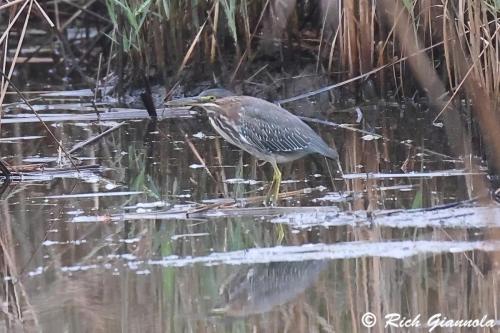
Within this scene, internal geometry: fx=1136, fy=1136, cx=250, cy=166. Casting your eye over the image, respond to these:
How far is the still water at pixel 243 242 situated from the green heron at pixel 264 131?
0.19 m

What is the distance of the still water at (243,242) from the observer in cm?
429

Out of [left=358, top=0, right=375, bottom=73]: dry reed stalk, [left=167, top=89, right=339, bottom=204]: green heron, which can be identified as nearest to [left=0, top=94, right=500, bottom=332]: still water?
[left=167, top=89, right=339, bottom=204]: green heron

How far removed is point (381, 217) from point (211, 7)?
3766 mm

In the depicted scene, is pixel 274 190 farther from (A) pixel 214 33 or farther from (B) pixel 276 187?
(A) pixel 214 33

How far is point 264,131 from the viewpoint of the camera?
6.39m

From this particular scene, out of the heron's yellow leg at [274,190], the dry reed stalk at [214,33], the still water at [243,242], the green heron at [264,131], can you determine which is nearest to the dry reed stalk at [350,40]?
the dry reed stalk at [214,33]

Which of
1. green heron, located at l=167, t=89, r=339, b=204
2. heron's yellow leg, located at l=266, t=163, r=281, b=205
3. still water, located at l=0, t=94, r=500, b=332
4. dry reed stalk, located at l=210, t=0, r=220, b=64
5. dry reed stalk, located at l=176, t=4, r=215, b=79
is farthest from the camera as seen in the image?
dry reed stalk, located at l=176, t=4, r=215, b=79

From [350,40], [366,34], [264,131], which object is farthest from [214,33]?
[264,131]

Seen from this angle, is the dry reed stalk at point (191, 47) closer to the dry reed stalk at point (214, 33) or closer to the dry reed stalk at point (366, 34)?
the dry reed stalk at point (214, 33)

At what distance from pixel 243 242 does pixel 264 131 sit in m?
1.36

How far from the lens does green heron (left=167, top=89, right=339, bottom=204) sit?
6395 mm

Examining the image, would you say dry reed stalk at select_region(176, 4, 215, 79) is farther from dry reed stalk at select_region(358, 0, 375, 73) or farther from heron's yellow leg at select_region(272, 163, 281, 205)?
heron's yellow leg at select_region(272, 163, 281, 205)

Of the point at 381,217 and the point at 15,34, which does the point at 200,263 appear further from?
the point at 15,34

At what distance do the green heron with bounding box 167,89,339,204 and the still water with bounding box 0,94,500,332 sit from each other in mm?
186
